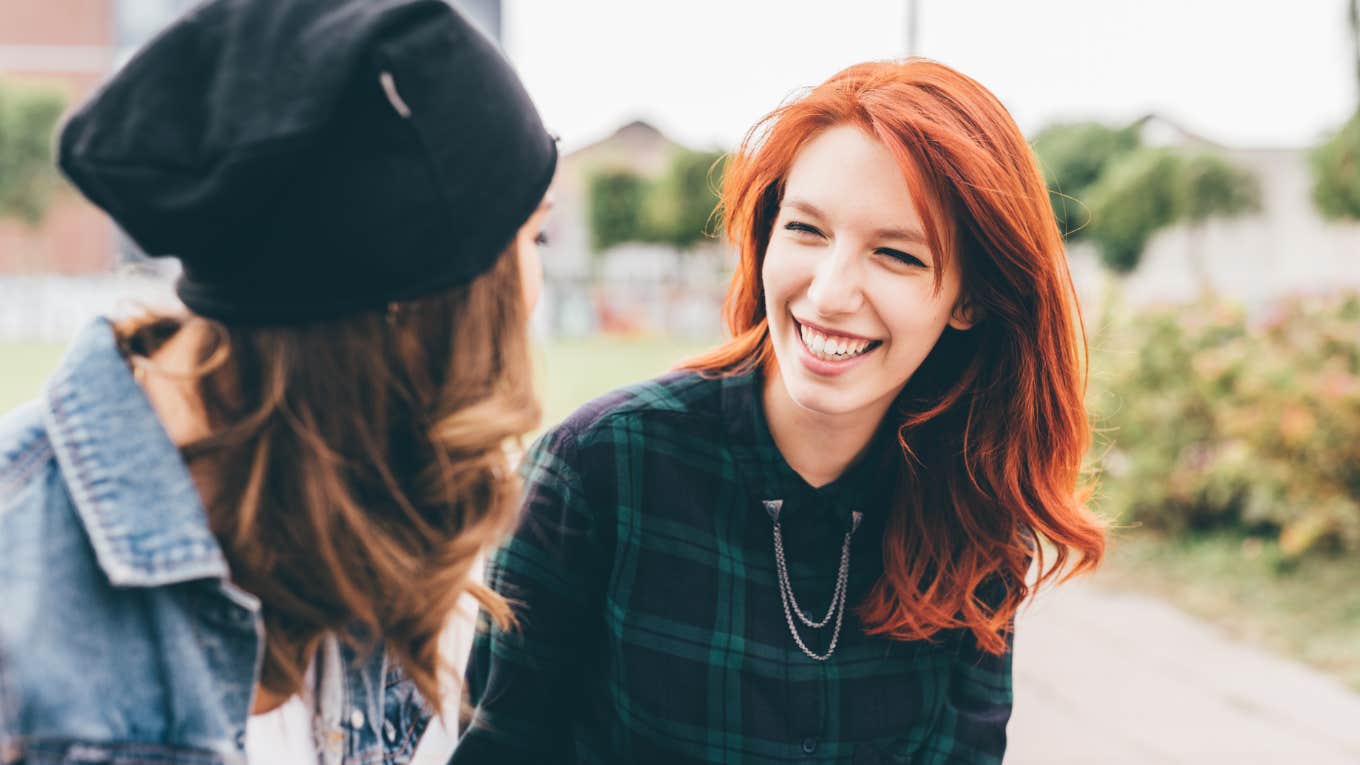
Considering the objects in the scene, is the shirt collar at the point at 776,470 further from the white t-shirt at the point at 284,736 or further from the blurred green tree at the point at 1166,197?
the blurred green tree at the point at 1166,197

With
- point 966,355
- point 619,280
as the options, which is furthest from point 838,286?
point 619,280

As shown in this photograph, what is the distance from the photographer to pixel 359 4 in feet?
3.66

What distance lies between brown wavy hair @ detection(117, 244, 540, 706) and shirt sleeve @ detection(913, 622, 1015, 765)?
1064 mm

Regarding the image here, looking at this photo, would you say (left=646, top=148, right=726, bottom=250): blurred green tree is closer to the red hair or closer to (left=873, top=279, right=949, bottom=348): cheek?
the red hair

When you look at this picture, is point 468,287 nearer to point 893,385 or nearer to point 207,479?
point 207,479

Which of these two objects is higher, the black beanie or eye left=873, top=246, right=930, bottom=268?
the black beanie

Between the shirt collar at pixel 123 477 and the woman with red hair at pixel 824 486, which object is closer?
the shirt collar at pixel 123 477

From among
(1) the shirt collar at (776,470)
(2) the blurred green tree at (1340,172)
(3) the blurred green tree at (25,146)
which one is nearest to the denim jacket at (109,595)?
(1) the shirt collar at (776,470)

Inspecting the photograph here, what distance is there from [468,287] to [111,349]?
0.39 metres

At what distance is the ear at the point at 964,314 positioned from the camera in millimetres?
1958

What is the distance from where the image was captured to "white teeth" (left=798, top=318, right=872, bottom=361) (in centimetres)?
180

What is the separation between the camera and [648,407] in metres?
1.93

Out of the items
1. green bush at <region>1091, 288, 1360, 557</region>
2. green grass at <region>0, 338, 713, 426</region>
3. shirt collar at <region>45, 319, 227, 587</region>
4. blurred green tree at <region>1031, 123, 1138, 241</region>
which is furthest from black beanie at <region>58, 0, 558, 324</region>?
blurred green tree at <region>1031, 123, 1138, 241</region>

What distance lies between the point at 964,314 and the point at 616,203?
3630 centimetres
